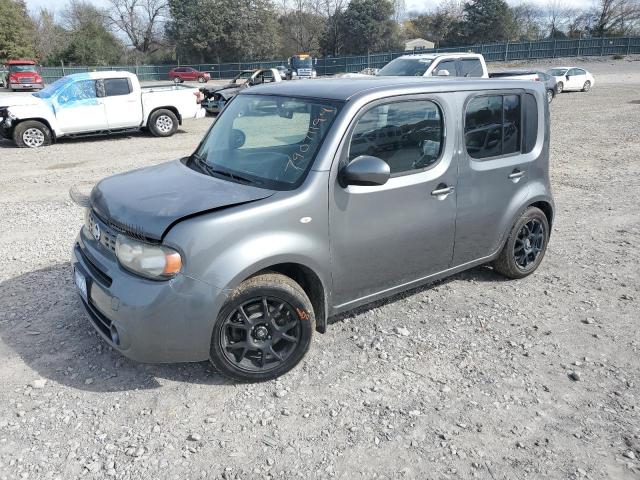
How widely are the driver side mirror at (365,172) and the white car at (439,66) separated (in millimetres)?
10255

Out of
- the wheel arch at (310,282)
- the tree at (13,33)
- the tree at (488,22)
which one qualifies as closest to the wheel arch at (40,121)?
the wheel arch at (310,282)

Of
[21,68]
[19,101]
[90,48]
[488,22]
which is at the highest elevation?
[488,22]

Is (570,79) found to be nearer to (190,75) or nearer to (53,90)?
(53,90)

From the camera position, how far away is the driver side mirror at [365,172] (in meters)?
3.30

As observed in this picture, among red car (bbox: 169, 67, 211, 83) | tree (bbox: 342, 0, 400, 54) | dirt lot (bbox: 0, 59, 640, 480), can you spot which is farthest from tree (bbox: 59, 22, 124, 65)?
dirt lot (bbox: 0, 59, 640, 480)

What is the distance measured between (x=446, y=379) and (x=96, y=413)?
2.18 metres

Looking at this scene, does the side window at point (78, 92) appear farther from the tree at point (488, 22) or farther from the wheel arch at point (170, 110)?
the tree at point (488, 22)

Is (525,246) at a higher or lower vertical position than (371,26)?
lower

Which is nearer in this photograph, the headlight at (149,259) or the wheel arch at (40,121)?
the headlight at (149,259)

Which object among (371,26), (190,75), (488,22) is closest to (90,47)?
(190,75)

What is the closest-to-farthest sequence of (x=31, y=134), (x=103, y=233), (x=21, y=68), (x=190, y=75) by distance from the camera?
(x=103, y=233) < (x=31, y=134) < (x=21, y=68) < (x=190, y=75)

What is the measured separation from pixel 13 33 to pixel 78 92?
148ft

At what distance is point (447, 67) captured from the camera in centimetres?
1324

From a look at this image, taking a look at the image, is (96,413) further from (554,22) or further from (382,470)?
(554,22)
